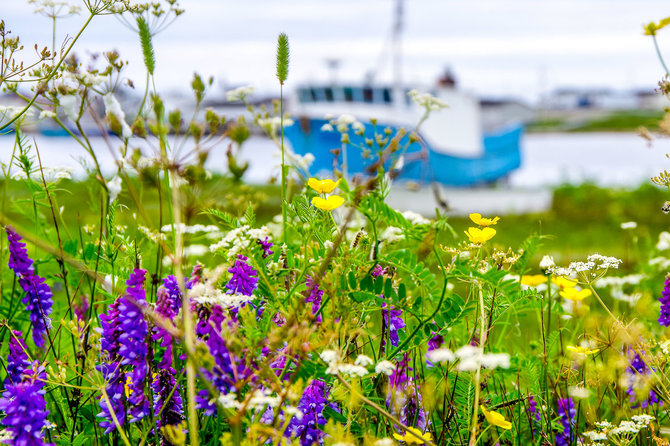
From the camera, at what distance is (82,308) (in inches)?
83.8

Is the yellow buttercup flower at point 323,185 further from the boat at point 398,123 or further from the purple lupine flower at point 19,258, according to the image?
the boat at point 398,123

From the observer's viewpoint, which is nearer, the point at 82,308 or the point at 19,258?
the point at 19,258

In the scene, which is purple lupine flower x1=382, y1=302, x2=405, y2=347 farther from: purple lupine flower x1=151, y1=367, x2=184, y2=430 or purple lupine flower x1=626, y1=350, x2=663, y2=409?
purple lupine flower x1=626, y1=350, x2=663, y2=409

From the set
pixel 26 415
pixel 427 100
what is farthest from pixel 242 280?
pixel 427 100

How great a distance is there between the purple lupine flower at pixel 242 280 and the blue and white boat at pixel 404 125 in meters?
9.89

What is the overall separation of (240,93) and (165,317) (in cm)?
135

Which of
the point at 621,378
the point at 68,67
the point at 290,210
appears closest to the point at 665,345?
the point at 621,378

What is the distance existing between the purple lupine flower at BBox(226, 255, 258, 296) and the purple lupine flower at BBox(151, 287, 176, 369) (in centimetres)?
15

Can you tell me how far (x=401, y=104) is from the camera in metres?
13.4

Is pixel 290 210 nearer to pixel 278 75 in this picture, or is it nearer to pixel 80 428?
pixel 278 75

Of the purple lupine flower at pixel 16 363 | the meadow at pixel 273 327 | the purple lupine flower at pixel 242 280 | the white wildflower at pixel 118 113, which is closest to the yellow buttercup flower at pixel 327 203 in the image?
the meadow at pixel 273 327

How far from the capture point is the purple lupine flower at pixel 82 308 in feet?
6.61

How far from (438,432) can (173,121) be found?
38.9 inches

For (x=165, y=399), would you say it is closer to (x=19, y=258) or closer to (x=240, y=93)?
(x=19, y=258)
